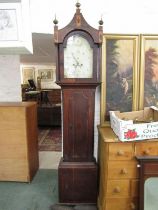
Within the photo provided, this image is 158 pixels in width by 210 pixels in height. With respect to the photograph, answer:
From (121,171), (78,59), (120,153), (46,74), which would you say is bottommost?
(121,171)

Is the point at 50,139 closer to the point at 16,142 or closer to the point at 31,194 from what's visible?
the point at 16,142

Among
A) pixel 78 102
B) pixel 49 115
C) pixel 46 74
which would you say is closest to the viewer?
pixel 78 102

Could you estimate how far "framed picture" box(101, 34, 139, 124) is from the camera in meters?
2.11

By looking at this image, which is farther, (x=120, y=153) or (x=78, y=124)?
(x=78, y=124)

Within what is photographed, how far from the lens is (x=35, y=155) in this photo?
304 cm

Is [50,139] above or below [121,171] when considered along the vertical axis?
below

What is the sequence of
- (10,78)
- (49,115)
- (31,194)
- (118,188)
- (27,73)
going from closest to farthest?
(118,188) → (31,194) → (10,78) → (49,115) → (27,73)

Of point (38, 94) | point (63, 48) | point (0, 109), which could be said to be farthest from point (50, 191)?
point (38, 94)

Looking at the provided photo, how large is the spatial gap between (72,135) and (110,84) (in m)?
0.63

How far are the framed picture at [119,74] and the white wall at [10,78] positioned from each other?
140 centimetres

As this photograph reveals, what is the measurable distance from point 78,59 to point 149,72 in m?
0.75

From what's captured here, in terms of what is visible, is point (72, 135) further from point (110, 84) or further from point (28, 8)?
point (28, 8)

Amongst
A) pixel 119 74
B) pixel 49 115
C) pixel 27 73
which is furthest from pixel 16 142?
pixel 27 73

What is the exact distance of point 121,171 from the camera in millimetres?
1831
